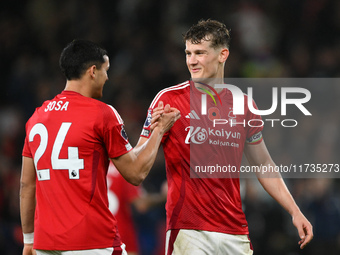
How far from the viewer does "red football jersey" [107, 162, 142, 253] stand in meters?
6.97

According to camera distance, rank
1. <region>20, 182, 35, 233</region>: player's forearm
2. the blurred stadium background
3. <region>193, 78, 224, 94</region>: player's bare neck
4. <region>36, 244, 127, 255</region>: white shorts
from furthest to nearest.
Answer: the blurred stadium background, <region>193, 78, 224, 94</region>: player's bare neck, <region>20, 182, 35, 233</region>: player's forearm, <region>36, 244, 127, 255</region>: white shorts

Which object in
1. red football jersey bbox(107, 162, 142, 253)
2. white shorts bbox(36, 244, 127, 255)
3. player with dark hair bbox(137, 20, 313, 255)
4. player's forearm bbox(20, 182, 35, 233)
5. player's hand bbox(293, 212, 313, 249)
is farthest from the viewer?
red football jersey bbox(107, 162, 142, 253)

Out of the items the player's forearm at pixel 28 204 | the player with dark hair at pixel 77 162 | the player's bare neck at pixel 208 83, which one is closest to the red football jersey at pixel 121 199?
the player's bare neck at pixel 208 83

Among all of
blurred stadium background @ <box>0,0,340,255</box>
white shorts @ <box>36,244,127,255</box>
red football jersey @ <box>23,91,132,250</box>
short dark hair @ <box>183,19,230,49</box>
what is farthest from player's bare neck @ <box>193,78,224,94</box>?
blurred stadium background @ <box>0,0,340,255</box>

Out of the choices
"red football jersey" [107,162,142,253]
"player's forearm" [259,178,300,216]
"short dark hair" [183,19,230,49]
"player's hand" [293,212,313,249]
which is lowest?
"red football jersey" [107,162,142,253]

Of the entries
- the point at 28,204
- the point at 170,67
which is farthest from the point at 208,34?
the point at 170,67

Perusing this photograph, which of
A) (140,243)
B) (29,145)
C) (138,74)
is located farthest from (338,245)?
(29,145)

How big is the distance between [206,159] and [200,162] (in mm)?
66

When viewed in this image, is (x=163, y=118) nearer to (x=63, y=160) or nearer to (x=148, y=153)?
(x=148, y=153)

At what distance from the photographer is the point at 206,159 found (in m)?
4.58

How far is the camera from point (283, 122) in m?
9.77

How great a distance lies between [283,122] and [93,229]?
20.5 feet

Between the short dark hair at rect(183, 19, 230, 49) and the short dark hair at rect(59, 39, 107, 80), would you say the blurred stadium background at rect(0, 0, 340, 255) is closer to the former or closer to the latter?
the short dark hair at rect(183, 19, 230, 49)

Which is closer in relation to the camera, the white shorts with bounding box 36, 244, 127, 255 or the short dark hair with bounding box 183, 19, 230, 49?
the white shorts with bounding box 36, 244, 127, 255
